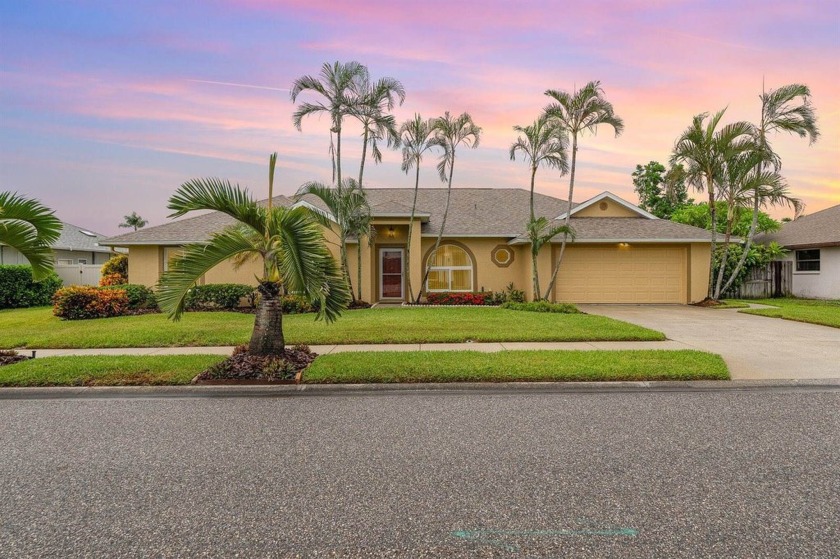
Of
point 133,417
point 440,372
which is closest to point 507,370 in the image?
point 440,372

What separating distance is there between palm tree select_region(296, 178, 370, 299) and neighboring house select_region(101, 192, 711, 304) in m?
1.21

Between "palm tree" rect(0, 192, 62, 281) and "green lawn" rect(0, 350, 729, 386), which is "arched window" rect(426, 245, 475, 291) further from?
"palm tree" rect(0, 192, 62, 281)

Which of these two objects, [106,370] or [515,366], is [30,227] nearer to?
[106,370]

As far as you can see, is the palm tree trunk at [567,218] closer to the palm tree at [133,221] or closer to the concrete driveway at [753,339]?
the concrete driveway at [753,339]

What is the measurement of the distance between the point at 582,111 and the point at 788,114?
770 cm

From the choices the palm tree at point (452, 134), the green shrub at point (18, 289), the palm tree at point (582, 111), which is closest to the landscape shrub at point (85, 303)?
the green shrub at point (18, 289)

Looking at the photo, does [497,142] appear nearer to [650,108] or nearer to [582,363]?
[650,108]

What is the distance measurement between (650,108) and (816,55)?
4669 millimetres

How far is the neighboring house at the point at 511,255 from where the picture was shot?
17641 millimetres

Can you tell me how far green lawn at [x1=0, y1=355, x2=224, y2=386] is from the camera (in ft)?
21.0

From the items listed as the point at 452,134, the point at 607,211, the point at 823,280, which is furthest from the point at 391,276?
the point at 823,280

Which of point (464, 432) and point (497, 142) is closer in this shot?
point (464, 432)

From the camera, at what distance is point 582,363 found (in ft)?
23.4

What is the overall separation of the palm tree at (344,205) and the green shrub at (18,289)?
11.6 m
